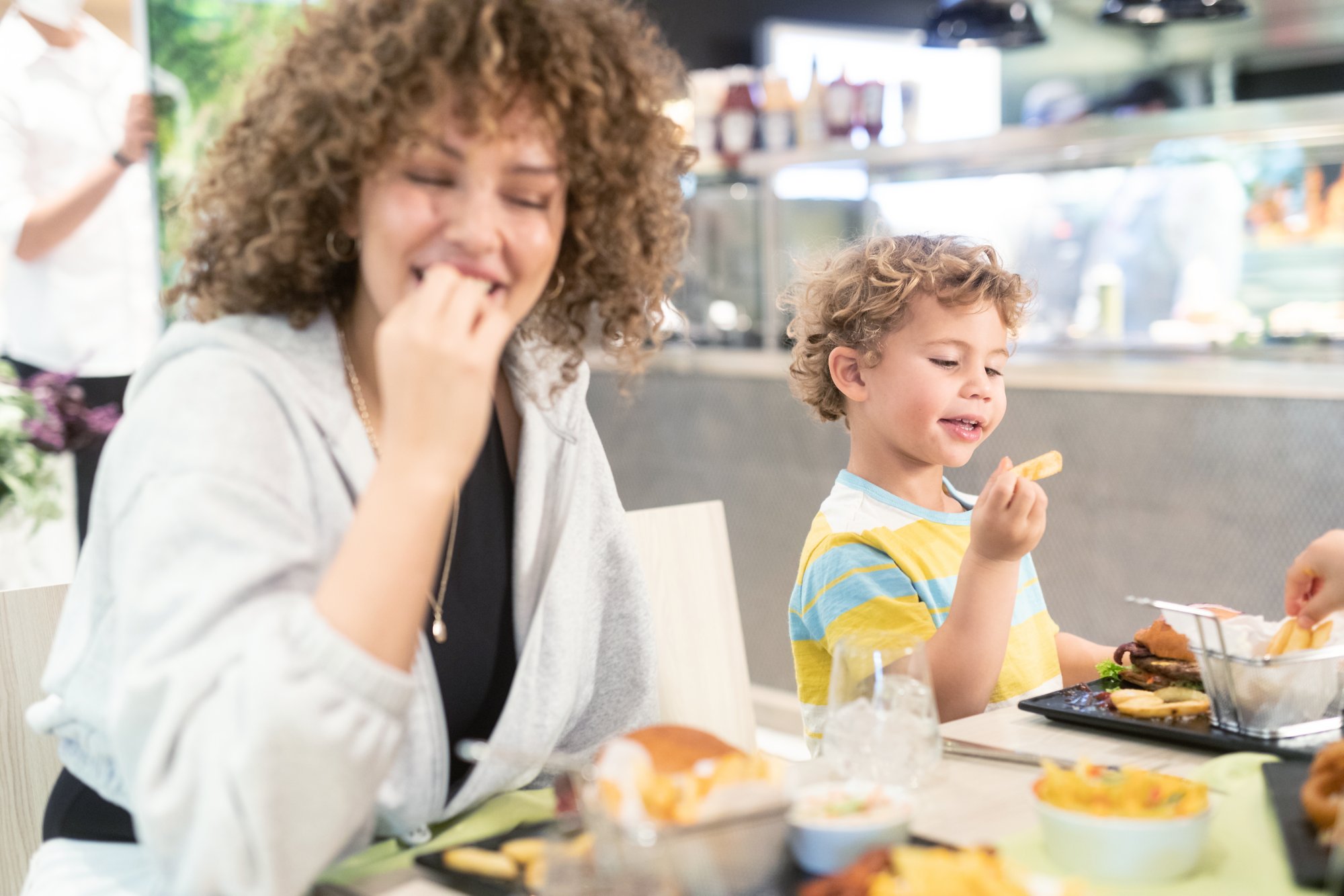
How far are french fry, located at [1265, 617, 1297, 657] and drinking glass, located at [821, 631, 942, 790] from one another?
1.22 feet

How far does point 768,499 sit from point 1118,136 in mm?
1444

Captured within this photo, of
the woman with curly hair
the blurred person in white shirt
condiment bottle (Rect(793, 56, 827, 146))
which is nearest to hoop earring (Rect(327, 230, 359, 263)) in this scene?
the woman with curly hair

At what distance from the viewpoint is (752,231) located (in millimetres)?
4211

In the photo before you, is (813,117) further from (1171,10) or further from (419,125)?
(419,125)

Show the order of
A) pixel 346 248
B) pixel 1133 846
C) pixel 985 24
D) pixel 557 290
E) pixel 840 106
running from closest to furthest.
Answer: pixel 1133 846, pixel 346 248, pixel 557 290, pixel 840 106, pixel 985 24

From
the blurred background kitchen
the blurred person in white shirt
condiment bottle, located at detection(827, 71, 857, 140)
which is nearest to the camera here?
the blurred background kitchen

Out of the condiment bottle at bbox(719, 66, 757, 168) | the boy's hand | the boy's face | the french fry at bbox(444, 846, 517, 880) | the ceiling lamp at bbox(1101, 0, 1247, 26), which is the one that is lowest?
the french fry at bbox(444, 846, 517, 880)

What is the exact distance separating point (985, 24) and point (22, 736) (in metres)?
4.28

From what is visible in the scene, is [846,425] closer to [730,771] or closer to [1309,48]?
[730,771]

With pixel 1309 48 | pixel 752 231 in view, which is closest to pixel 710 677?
pixel 752 231

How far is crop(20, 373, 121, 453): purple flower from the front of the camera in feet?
8.28

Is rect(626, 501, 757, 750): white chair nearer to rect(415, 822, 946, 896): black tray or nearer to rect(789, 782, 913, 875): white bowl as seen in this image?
rect(415, 822, 946, 896): black tray

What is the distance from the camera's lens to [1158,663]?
4.60ft

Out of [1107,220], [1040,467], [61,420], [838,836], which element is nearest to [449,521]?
[838,836]
